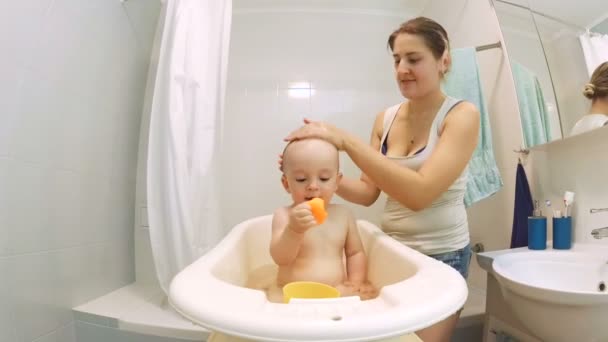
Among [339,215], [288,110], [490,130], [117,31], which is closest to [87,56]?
[117,31]

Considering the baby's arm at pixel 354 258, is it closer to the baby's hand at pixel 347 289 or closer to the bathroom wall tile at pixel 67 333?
the baby's hand at pixel 347 289

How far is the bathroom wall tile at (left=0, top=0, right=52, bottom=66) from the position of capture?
1021mm

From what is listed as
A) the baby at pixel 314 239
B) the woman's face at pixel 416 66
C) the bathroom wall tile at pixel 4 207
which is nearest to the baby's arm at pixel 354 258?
the baby at pixel 314 239

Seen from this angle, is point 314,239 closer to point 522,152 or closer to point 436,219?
point 436,219

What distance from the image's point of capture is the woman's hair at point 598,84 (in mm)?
989

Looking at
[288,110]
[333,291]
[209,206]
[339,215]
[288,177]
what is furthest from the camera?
[288,110]

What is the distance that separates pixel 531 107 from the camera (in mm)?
1307

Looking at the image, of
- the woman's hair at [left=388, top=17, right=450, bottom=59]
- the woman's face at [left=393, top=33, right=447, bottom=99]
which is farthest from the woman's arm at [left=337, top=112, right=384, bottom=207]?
the woman's hair at [left=388, top=17, right=450, bottom=59]

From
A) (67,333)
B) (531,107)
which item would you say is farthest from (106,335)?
(531,107)

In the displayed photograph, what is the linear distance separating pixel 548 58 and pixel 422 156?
65 centimetres

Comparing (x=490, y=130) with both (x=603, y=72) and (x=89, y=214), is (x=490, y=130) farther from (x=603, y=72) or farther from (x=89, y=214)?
(x=89, y=214)

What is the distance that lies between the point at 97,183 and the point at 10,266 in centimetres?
50

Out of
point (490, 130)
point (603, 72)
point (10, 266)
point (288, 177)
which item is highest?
point (603, 72)

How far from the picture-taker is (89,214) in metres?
1.44
